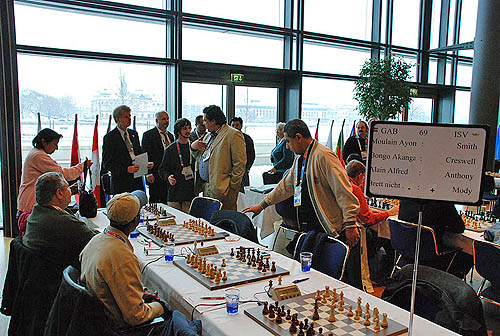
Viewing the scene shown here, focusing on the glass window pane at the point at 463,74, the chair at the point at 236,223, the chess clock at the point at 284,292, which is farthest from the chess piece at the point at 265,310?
the glass window pane at the point at 463,74

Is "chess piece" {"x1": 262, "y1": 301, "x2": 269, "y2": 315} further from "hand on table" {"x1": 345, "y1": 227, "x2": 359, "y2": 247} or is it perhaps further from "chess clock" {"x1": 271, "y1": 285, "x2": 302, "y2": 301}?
"hand on table" {"x1": 345, "y1": 227, "x2": 359, "y2": 247}

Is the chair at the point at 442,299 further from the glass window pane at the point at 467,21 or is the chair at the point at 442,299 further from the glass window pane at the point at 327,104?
the glass window pane at the point at 467,21

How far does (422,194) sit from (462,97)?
11127 millimetres

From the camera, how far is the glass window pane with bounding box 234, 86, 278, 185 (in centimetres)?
816

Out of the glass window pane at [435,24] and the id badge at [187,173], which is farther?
the glass window pane at [435,24]

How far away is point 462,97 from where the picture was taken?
11516 millimetres

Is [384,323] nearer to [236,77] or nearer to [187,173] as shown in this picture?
[187,173]

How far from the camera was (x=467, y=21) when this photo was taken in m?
11.0

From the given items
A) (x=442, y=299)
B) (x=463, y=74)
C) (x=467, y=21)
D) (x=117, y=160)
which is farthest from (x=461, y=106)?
(x=442, y=299)

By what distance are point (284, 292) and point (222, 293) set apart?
0.32 meters

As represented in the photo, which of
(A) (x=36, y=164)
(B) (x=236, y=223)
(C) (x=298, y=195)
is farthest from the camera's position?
(A) (x=36, y=164)

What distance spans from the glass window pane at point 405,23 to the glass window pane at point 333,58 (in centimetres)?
96

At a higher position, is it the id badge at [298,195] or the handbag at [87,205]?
the id badge at [298,195]

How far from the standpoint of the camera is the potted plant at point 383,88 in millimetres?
9016
